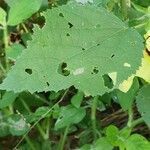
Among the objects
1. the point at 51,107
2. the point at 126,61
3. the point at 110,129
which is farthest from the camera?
the point at 51,107

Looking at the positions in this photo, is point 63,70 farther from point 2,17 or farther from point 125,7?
point 2,17

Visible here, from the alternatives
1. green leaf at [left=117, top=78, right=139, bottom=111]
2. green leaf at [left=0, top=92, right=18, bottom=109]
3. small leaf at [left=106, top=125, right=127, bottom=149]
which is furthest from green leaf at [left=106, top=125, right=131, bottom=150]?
green leaf at [left=0, top=92, right=18, bottom=109]

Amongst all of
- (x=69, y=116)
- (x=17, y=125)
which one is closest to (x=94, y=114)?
(x=69, y=116)

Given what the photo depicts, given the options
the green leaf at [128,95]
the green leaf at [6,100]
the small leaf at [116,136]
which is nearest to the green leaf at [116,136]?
the small leaf at [116,136]

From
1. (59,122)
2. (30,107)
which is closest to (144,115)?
(59,122)

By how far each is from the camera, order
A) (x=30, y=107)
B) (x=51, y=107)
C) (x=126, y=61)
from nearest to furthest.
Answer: (x=126, y=61) → (x=51, y=107) → (x=30, y=107)

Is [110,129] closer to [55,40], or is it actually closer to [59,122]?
[59,122]
